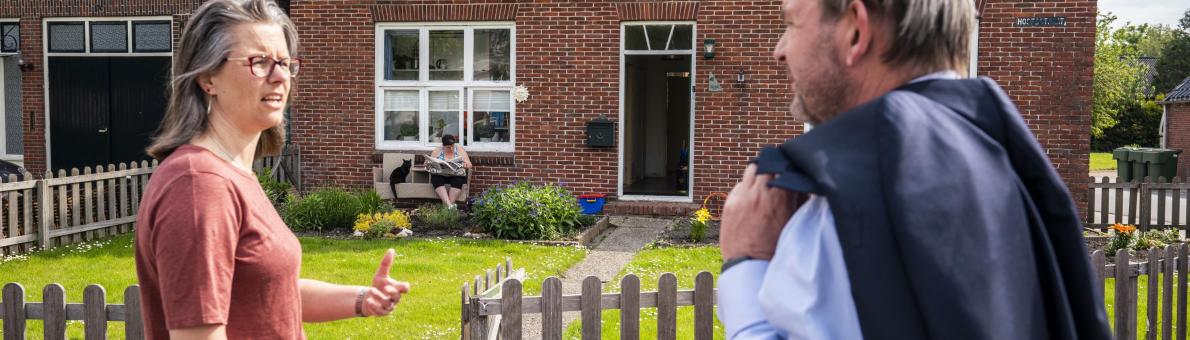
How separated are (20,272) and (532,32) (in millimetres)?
6534

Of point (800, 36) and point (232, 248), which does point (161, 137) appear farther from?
point (800, 36)

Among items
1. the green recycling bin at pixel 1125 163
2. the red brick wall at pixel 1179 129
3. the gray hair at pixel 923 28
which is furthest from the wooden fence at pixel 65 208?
the red brick wall at pixel 1179 129

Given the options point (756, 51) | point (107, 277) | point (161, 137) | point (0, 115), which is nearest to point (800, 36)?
point (161, 137)

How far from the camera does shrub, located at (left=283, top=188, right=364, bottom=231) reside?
11.6 m

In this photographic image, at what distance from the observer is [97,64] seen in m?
15.7

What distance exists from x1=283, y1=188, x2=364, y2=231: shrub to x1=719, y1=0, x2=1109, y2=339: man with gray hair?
34.4 feet

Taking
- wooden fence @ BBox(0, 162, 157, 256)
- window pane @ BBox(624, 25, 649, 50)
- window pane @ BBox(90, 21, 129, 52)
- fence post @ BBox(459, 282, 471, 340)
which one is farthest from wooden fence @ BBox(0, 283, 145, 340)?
window pane @ BBox(90, 21, 129, 52)

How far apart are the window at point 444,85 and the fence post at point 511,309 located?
357 inches

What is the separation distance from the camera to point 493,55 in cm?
1351

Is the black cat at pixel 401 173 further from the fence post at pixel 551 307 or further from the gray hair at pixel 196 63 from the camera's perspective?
the gray hair at pixel 196 63

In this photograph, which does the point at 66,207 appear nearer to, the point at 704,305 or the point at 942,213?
the point at 704,305

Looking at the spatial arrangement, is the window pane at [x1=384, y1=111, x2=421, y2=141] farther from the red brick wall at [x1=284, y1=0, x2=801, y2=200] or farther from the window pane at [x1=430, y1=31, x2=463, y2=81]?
the window pane at [x1=430, y1=31, x2=463, y2=81]

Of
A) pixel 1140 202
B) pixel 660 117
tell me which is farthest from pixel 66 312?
pixel 660 117

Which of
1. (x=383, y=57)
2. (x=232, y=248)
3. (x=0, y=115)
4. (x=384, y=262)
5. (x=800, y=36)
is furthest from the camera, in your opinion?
(x=0, y=115)
